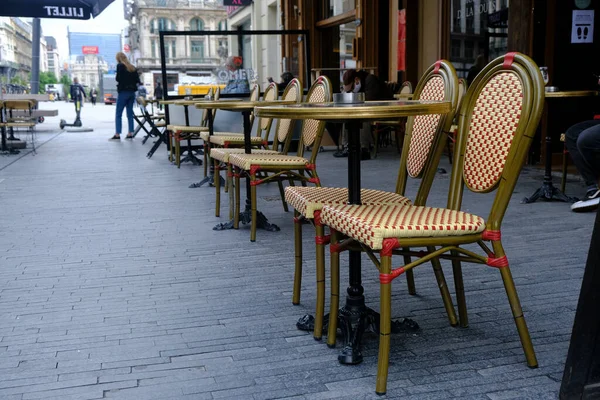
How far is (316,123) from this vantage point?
4.30m

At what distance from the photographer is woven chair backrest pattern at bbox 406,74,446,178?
2.86m

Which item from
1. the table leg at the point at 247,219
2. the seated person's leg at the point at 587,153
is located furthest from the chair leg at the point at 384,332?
the table leg at the point at 247,219

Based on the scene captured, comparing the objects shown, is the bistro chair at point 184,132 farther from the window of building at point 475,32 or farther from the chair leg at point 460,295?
the chair leg at point 460,295

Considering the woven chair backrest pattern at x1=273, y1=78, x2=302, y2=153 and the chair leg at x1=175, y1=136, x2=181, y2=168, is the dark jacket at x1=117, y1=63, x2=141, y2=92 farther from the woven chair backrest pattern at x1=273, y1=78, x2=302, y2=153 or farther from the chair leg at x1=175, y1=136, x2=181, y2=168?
the woven chair backrest pattern at x1=273, y1=78, x2=302, y2=153

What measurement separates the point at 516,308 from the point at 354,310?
67 cm

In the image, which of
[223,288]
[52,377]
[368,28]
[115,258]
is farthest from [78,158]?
[52,377]

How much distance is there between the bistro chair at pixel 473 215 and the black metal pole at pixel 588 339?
0.36 metres

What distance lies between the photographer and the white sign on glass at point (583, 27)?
306 inches

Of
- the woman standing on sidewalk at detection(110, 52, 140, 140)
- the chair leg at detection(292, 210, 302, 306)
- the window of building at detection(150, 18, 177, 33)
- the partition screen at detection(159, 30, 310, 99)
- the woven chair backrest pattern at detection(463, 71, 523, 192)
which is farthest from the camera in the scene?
the window of building at detection(150, 18, 177, 33)

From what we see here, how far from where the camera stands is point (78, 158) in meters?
10.5

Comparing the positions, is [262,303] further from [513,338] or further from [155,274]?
[513,338]

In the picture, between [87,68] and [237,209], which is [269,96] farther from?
[87,68]

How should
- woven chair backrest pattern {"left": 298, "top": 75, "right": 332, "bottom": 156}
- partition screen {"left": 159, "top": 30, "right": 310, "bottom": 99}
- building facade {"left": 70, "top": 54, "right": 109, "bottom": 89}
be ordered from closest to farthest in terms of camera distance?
woven chair backrest pattern {"left": 298, "top": 75, "right": 332, "bottom": 156} < partition screen {"left": 159, "top": 30, "right": 310, "bottom": 99} < building facade {"left": 70, "top": 54, "right": 109, "bottom": 89}

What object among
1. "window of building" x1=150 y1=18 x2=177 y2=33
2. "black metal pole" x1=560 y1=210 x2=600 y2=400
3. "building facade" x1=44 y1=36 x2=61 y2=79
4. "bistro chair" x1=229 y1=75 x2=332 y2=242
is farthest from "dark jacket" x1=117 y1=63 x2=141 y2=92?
"building facade" x1=44 y1=36 x2=61 y2=79
